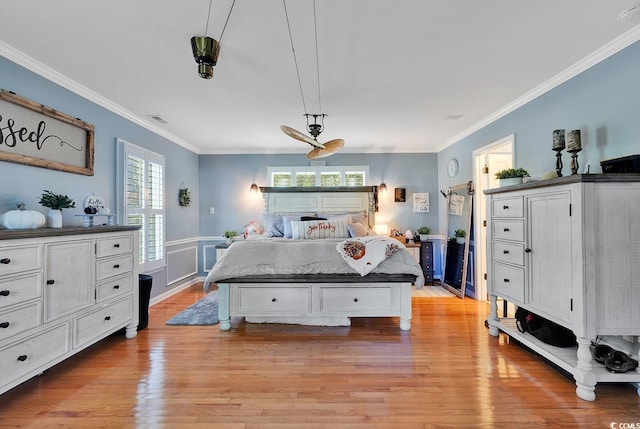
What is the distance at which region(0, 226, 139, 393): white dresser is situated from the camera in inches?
75.2

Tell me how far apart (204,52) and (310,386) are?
244 cm

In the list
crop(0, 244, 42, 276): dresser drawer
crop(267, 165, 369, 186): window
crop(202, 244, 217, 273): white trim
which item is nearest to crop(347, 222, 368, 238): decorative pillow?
crop(267, 165, 369, 186): window

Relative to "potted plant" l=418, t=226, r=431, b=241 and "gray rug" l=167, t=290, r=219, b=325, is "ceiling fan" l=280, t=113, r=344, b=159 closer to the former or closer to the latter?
"gray rug" l=167, t=290, r=219, b=325

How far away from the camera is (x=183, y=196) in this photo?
16.9 feet

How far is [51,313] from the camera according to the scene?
2.18 meters

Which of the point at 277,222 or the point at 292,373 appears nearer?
the point at 292,373

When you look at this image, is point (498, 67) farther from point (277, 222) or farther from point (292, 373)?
point (277, 222)

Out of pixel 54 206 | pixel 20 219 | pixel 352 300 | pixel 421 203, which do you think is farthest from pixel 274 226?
pixel 20 219

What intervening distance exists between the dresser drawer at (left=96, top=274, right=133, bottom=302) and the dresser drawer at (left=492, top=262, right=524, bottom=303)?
367cm

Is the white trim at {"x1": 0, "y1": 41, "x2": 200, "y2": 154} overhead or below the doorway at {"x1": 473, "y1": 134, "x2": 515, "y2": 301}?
overhead

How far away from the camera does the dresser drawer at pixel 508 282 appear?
A: 256 centimetres

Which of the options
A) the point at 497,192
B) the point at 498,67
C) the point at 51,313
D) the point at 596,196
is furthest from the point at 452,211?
the point at 51,313

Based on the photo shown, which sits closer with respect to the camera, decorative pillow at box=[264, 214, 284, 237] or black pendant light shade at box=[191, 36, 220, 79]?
black pendant light shade at box=[191, 36, 220, 79]

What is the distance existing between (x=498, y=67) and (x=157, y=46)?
2886mm
